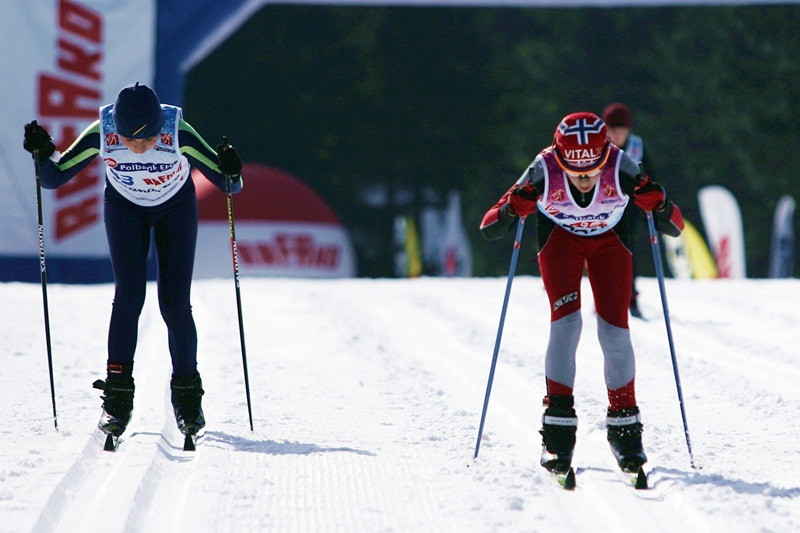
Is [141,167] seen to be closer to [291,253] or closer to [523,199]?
[523,199]

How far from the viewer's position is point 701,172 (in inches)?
544

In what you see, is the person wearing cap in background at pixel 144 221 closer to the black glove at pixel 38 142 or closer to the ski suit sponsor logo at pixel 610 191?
the black glove at pixel 38 142

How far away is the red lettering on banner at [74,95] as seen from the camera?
10797 mm

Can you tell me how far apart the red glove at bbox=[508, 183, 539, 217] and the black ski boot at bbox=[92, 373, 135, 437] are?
1793 millimetres

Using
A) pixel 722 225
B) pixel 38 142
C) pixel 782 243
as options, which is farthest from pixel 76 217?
pixel 782 243

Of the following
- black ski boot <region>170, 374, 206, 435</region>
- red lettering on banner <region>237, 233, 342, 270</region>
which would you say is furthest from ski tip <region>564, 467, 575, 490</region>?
red lettering on banner <region>237, 233, 342, 270</region>

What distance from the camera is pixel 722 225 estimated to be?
44.6 feet

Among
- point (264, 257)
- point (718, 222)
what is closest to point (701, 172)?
point (718, 222)

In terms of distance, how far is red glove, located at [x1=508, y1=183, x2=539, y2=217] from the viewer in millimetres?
3744

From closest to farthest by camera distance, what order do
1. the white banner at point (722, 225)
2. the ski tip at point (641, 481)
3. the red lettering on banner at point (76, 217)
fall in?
the ski tip at point (641, 481), the red lettering on banner at point (76, 217), the white banner at point (722, 225)

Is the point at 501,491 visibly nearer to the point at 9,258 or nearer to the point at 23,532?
the point at 23,532

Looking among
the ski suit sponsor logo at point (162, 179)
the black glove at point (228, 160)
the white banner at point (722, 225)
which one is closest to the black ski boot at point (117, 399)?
the ski suit sponsor logo at point (162, 179)

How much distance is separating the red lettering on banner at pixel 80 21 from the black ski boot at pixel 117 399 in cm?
757

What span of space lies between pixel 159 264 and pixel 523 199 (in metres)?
1.61
